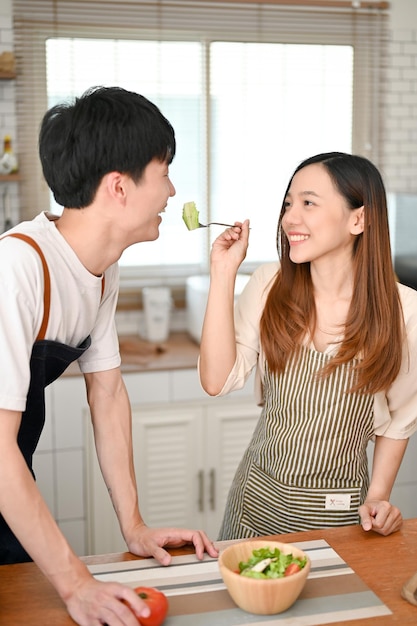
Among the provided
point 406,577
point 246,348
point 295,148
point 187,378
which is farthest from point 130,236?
point 295,148

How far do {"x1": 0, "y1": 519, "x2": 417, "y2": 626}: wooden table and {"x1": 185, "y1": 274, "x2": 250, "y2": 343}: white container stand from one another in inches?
79.2

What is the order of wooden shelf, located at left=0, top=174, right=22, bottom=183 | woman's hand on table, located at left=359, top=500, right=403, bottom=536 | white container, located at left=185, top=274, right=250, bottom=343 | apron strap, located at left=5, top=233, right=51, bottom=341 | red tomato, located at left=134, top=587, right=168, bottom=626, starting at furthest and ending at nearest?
white container, located at left=185, top=274, right=250, bottom=343, wooden shelf, located at left=0, top=174, right=22, bottom=183, woman's hand on table, located at left=359, top=500, right=403, bottom=536, apron strap, located at left=5, top=233, right=51, bottom=341, red tomato, located at left=134, top=587, right=168, bottom=626

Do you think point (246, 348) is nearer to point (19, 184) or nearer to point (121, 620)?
point (121, 620)

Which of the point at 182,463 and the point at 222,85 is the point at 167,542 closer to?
the point at 182,463

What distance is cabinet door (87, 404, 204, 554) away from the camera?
3.44 m

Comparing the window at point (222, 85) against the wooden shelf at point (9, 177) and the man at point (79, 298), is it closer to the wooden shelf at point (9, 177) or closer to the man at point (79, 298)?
the wooden shelf at point (9, 177)

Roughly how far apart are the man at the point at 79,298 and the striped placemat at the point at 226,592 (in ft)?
0.16

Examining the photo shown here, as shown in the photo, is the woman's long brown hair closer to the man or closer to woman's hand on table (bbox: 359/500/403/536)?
woman's hand on table (bbox: 359/500/403/536)

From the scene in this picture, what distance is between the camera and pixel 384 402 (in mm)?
2049

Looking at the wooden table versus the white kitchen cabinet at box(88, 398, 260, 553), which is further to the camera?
the white kitchen cabinet at box(88, 398, 260, 553)

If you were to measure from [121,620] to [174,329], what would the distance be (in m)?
2.85

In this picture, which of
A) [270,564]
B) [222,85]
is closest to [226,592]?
[270,564]

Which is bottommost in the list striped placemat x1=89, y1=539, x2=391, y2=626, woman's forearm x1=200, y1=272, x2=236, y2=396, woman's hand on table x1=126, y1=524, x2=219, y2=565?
striped placemat x1=89, y1=539, x2=391, y2=626

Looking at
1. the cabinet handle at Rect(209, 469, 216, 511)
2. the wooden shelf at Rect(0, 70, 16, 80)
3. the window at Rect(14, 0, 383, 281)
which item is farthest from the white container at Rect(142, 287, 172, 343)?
the wooden shelf at Rect(0, 70, 16, 80)
